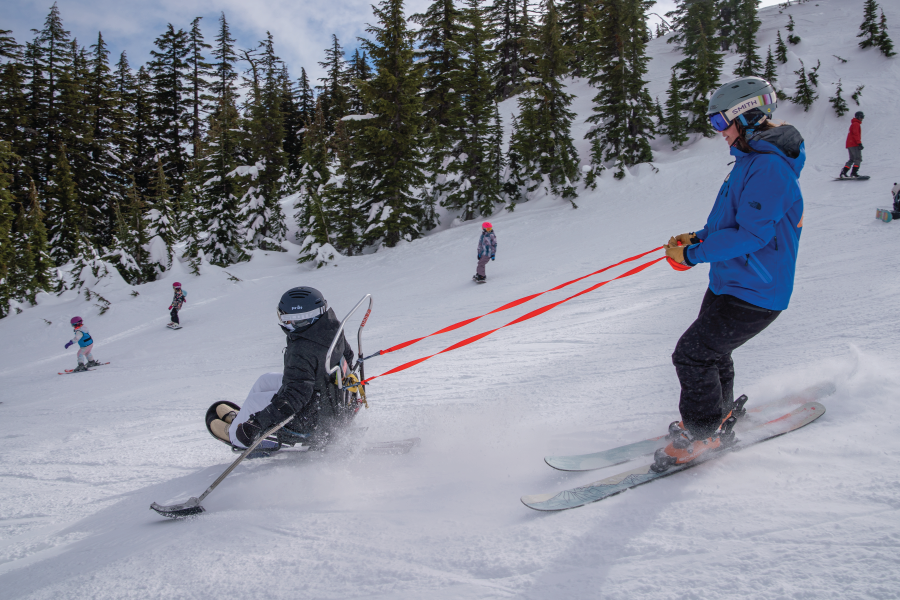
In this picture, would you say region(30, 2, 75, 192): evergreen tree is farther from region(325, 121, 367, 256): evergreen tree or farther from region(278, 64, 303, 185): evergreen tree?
region(325, 121, 367, 256): evergreen tree

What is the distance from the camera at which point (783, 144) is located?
2238 millimetres

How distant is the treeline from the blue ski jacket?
18029 millimetres

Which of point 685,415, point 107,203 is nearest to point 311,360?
point 685,415

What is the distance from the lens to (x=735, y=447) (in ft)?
8.69

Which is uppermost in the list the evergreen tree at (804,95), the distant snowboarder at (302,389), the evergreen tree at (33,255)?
the evergreen tree at (804,95)

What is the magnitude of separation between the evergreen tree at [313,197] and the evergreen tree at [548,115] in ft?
32.8

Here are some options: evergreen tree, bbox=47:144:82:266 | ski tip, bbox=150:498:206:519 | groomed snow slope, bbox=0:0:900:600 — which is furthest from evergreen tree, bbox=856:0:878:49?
evergreen tree, bbox=47:144:82:266

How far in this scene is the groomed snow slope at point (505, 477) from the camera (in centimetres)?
192

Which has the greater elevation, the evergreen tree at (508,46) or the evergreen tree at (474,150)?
the evergreen tree at (508,46)

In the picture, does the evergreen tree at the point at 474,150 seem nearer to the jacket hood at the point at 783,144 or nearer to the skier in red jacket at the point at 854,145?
the skier in red jacket at the point at 854,145

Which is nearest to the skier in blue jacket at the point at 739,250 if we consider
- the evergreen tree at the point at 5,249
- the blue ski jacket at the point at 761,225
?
the blue ski jacket at the point at 761,225

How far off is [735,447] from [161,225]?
2546cm

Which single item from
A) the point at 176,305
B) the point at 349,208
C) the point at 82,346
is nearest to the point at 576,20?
the point at 349,208

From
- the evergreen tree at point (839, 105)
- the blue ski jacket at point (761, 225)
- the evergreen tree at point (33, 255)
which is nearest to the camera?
the blue ski jacket at point (761, 225)
